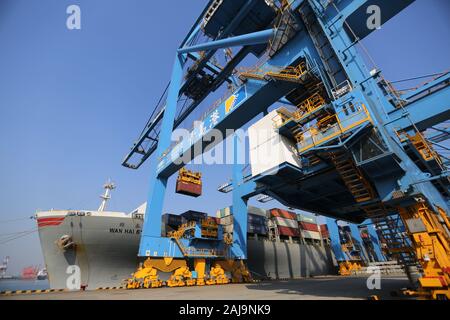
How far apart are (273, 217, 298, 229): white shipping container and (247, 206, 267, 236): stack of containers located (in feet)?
6.68

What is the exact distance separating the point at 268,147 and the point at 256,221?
21.8 meters

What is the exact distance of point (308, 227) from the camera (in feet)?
129

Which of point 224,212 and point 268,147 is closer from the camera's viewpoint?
point 268,147

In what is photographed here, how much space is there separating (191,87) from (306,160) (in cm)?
1534

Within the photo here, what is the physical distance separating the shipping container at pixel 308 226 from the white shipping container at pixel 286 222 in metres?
1.48

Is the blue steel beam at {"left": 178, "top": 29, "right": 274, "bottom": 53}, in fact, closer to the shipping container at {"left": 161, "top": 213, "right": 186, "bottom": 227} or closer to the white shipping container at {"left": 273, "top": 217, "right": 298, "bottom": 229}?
the shipping container at {"left": 161, "top": 213, "right": 186, "bottom": 227}

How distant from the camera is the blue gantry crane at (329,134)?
22.4 ft

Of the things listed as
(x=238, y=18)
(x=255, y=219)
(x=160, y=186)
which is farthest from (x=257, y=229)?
(x=238, y=18)

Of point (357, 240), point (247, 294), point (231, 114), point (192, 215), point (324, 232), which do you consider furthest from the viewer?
point (324, 232)

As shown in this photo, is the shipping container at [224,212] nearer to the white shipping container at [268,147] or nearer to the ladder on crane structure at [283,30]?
the white shipping container at [268,147]

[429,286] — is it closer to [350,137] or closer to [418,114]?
[350,137]

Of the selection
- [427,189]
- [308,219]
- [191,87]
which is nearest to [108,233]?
[191,87]

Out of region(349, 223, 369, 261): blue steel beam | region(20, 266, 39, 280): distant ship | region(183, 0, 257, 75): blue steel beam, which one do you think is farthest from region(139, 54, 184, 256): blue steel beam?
region(20, 266, 39, 280): distant ship

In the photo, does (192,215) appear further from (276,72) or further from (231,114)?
(276,72)
